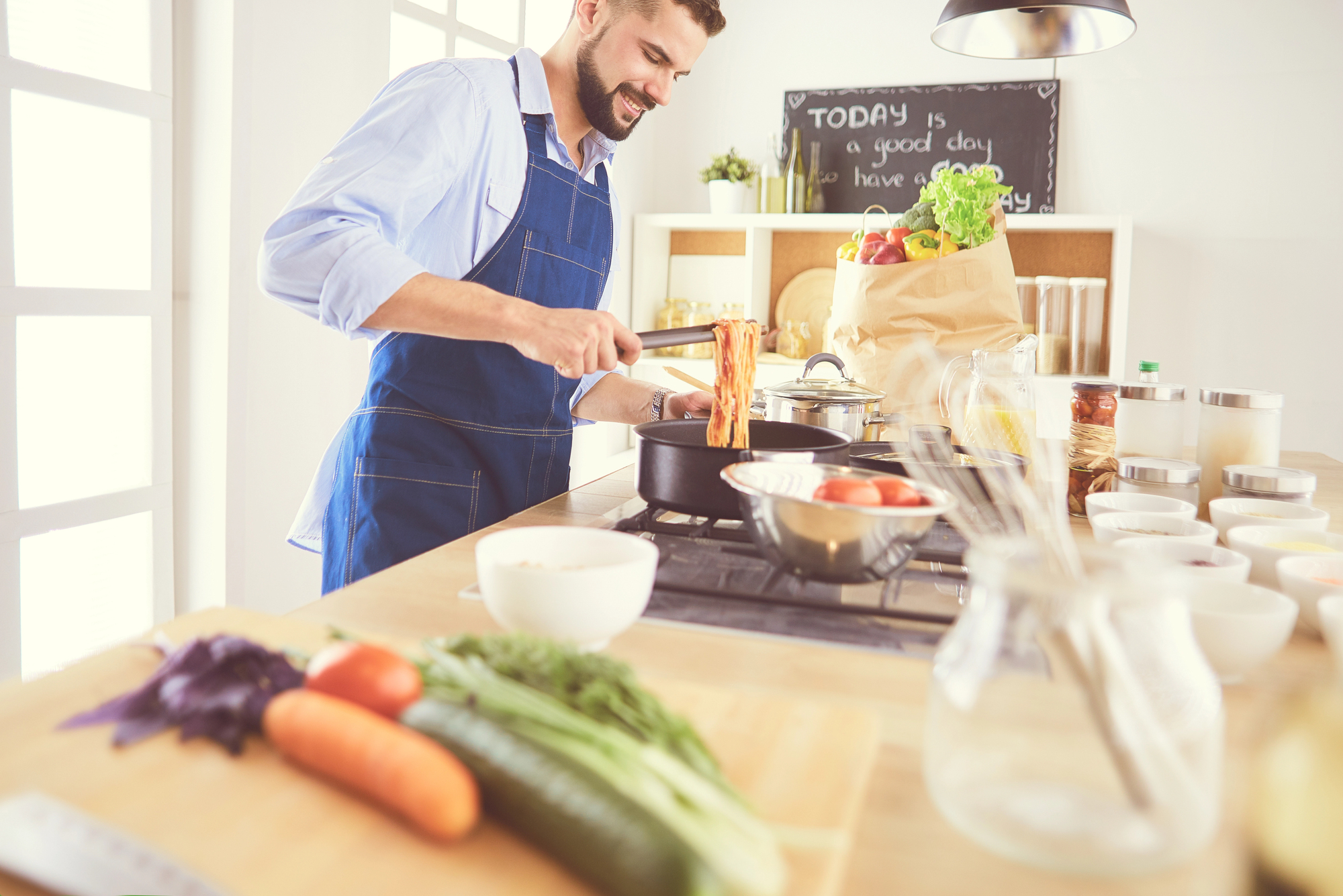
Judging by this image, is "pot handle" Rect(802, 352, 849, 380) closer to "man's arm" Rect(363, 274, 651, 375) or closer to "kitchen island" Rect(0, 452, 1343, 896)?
"man's arm" Rect(363, 274, 651, 375)

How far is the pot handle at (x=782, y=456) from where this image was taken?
117 centimetres

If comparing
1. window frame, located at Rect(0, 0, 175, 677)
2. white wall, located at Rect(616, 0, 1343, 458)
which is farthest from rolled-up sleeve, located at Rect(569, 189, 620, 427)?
white wall, located at Rect(616, 0, 1343, 458)

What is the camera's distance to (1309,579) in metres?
0.93

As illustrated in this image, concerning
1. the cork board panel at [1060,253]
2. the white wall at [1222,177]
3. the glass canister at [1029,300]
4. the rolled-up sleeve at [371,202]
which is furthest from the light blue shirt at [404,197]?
the white wall at [1222,177]

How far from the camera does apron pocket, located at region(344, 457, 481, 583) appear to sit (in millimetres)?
1556

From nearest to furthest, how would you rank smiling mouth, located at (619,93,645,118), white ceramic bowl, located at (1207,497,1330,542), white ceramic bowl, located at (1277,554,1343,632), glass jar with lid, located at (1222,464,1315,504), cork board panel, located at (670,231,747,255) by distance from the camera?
white ceramic bowl, located at (1277,554,1343,632) < white ceramic bowl, located at (1207,497,1330,542) < glass jar with lid, located at (1222,464,1315,504) < smiling mouth, located at (619,93,645,118) < cork board panel, located at (670,231,747,255)

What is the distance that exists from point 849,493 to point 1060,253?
328cm

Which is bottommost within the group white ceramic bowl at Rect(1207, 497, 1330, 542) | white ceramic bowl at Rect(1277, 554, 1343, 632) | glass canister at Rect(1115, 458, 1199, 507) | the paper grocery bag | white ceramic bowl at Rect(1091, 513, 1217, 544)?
white ceramic bowl at Rect(1277, 554, 1343, 632)

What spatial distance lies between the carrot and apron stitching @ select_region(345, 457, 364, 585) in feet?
3.25

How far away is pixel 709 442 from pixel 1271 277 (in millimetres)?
3228

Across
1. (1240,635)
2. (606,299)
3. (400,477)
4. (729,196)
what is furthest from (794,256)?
(1240,635)

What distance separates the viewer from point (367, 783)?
0.54 meters

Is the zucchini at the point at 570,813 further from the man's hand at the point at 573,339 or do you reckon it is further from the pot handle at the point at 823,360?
the pot handle at the point at 823,360

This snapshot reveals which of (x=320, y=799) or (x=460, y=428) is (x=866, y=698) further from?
(x=460, y=428)
